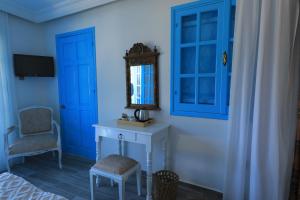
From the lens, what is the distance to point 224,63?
197cm

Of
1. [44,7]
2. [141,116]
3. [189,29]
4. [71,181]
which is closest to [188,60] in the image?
[189,29]

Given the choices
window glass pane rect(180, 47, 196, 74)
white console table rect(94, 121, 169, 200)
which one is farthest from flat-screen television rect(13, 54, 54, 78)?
window glass pane rect(180, 47, 196, 74)

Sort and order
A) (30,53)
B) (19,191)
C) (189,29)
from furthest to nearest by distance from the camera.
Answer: (30,53) < (189,29) < (19,191)

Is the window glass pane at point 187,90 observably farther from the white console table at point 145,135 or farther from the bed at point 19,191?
the bed at point 19,191

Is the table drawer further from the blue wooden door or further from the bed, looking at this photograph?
the bed

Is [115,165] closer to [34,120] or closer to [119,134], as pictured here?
[119,134]

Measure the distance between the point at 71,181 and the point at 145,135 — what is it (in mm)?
1315

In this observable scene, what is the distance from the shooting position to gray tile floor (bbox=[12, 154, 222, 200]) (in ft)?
7.08

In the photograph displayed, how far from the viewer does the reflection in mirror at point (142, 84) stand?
2432 mm

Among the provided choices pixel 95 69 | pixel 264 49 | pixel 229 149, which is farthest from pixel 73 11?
pixel 229 149

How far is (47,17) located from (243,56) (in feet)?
10.0

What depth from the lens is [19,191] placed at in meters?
1.22

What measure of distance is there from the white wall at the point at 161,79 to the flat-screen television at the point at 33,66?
229 millimetres

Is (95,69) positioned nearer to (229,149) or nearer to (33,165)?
(33,165)
